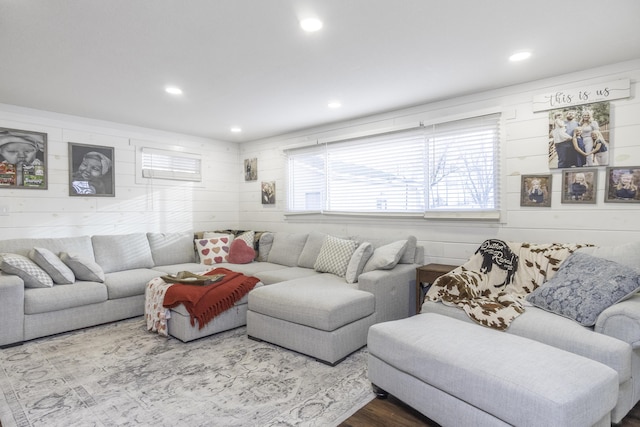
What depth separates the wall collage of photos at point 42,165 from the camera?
379 cm

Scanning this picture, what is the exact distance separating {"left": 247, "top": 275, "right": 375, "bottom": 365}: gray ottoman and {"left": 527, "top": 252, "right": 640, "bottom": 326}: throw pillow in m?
1.29

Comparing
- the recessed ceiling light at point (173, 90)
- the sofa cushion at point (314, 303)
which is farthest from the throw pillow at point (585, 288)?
the recessed ceiling light at point (173, 90)

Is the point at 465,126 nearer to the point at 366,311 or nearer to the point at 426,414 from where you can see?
the point at 366,311

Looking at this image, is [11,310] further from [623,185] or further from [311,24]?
[623,185]

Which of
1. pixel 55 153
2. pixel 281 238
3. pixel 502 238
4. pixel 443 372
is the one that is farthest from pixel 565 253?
pixel 55 153

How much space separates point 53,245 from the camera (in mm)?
3850

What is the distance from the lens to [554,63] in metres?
2.80

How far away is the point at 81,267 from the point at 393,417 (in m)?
3.26

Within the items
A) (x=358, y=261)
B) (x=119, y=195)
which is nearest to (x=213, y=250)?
(x=119, y=195)

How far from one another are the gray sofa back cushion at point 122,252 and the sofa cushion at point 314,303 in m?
1.98

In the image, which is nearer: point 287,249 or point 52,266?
point 52,266

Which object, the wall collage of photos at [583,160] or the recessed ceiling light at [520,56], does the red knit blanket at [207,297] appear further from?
the recessed ceiling light at [520,56]

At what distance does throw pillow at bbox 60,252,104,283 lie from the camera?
11.7 feet

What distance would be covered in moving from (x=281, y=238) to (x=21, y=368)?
2.87m
